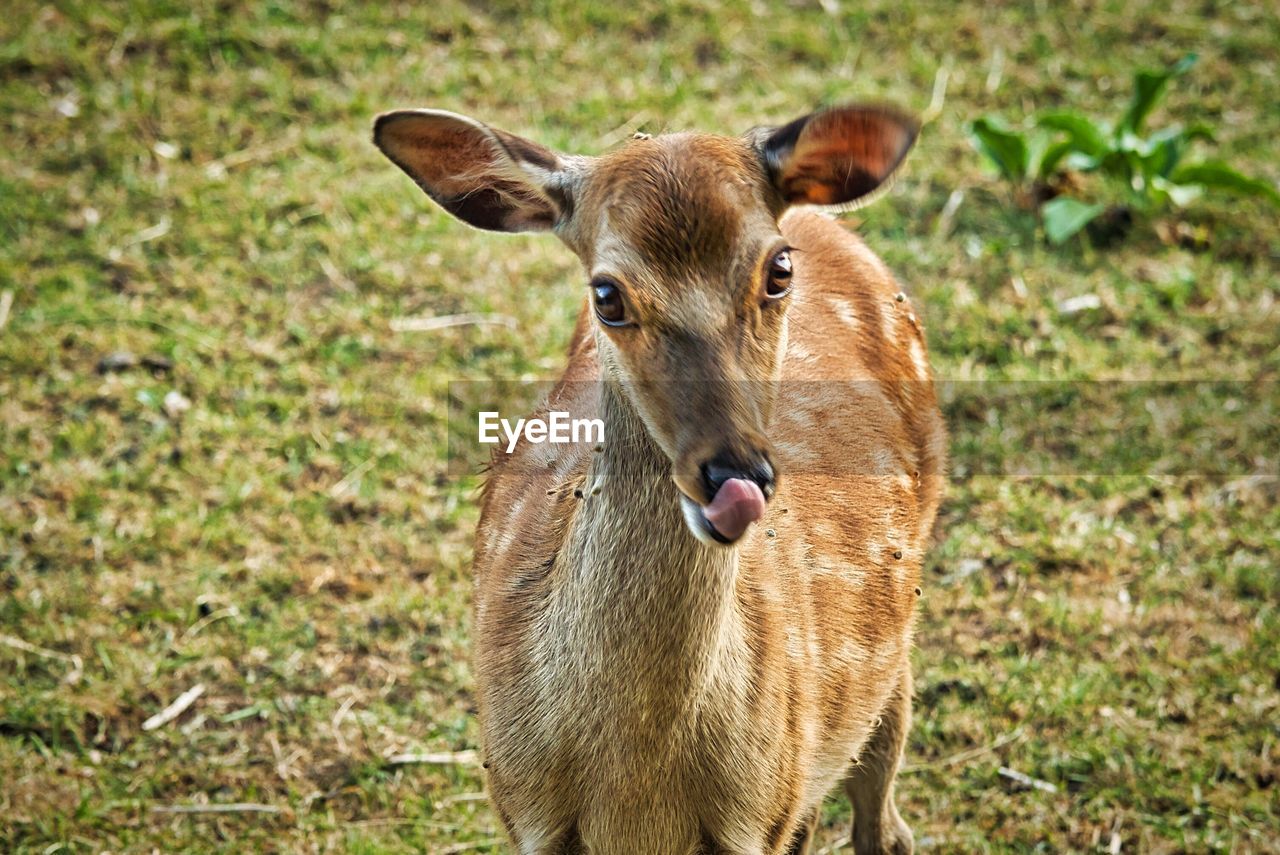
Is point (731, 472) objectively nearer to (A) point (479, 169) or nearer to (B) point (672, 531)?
(B) point (672, 531)

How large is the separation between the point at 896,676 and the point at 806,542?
2.43ft

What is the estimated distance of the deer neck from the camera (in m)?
2.79

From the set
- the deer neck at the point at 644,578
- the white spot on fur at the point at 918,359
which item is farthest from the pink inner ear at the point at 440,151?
the white spot on fur at the point at 918,359

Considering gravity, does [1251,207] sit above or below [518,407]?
above

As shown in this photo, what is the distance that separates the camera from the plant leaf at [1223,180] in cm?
659

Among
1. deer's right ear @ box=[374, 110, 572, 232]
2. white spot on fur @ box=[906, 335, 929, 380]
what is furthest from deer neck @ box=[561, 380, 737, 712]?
white spot on fur @ box=[906, 335, 929, 380]

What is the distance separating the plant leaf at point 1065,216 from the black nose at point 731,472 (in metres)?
4.64

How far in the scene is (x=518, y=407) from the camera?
5.98 metres

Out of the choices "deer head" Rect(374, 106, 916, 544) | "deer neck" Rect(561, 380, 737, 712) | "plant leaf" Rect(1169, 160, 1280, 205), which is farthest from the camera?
"plant leaf" Rect(1169, 160, 1280, 205)

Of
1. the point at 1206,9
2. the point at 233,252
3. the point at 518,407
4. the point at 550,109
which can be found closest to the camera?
the point at 518,407

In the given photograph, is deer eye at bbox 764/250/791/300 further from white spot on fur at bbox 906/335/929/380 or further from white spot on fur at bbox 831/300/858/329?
white spot on fur at bbox 906/335/929/380

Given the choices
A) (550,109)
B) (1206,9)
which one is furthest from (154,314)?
(1206,9)

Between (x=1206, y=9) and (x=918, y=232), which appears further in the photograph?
(x=1206, y=9)

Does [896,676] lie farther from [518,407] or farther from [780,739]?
[518,407]
